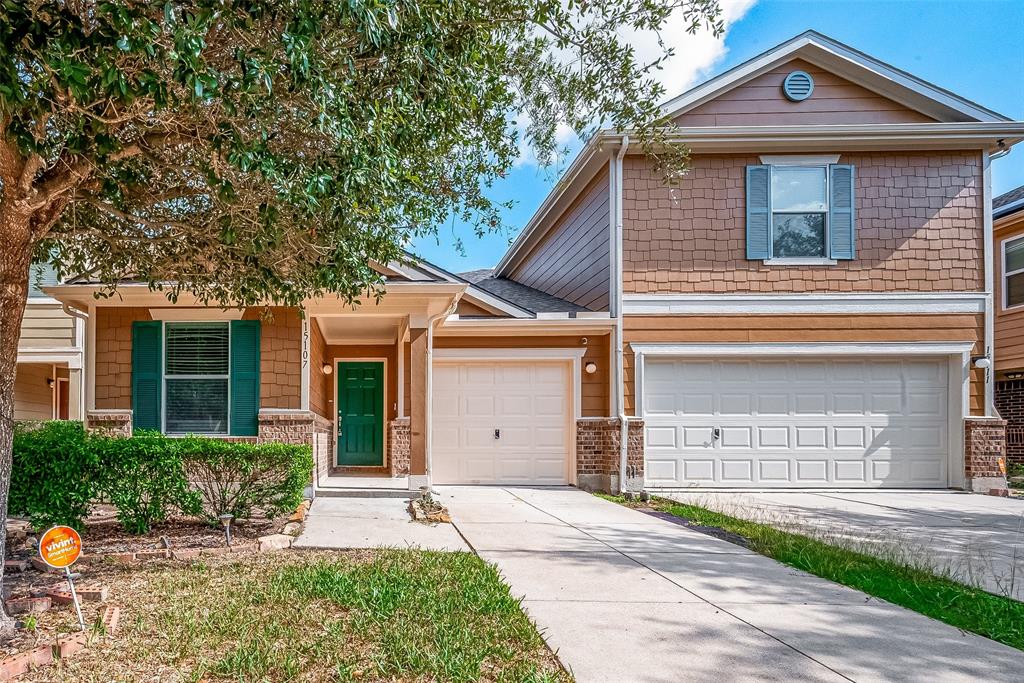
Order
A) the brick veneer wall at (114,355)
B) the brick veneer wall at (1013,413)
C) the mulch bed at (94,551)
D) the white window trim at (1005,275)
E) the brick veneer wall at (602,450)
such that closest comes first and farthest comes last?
the mulch bed at (94,551)
the brick veneer wall at (114,355)
the brick veneer wall at (602,450)
the white window trim at (1005,275)
the brick veneer wall at (1013,413)

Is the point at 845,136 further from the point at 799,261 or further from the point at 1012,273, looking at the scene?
the point at 1012,273

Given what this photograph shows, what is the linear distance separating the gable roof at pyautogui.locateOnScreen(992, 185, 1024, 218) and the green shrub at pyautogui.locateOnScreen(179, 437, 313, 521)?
44.4ft

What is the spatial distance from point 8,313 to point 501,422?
311 inches

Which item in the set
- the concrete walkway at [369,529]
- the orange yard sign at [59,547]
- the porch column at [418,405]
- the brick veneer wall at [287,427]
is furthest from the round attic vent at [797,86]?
the orange yard sign at [59,547]

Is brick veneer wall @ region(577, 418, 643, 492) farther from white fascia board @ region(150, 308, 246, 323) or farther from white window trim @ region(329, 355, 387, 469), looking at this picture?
white fascia board @ region(150, 308, 246, 323)

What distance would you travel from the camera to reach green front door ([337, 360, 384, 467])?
12.5m

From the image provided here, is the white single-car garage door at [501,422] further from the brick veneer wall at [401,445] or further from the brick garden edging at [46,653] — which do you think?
the brick garden edging at [46,653]

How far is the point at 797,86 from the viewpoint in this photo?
10867 mm

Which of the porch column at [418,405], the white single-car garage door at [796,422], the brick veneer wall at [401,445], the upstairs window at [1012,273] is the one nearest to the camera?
the porch column at [418,405]

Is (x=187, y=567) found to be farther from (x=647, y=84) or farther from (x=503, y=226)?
(x=647, y=84)

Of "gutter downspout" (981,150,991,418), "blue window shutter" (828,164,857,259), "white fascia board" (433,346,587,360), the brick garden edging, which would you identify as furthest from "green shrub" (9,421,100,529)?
"gutter downspout" (981,150,991,418)

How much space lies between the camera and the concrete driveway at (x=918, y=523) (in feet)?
18.8

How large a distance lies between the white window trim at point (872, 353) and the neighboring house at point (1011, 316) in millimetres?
3055

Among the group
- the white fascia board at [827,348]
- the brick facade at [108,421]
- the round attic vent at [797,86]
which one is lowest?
the brick facade at [108,421]
